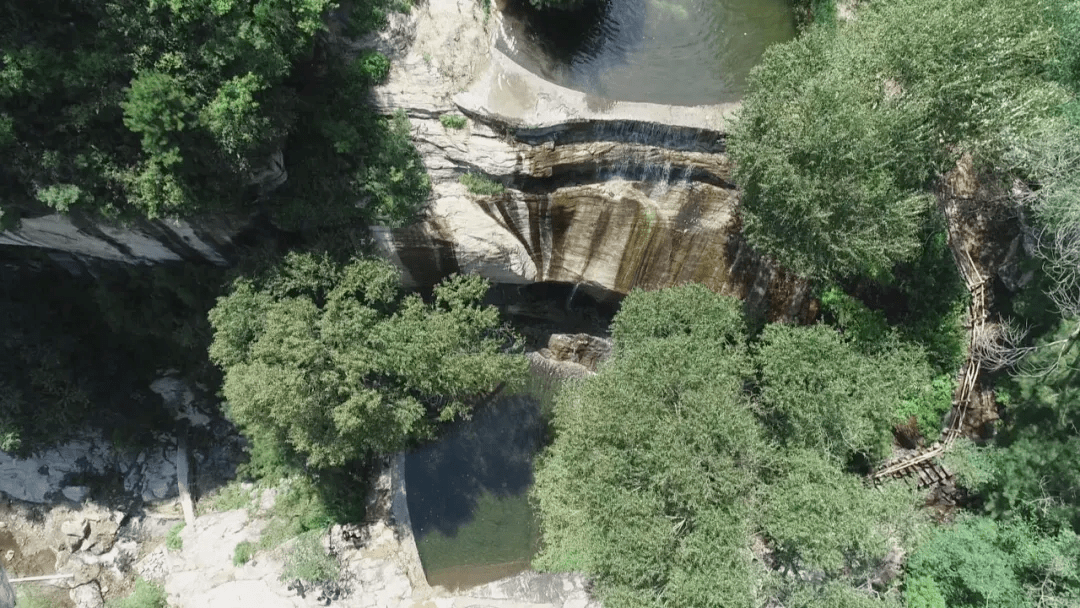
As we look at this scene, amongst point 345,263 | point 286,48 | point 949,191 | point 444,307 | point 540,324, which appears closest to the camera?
point 286,48

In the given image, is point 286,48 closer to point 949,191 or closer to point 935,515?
point 949,191

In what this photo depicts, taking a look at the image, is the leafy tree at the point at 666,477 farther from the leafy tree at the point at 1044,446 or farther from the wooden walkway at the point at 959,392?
the leafy tree at the point at 1044,446

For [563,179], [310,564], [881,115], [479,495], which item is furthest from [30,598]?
[881,115]

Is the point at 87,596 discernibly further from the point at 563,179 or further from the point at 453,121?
the point at 563,179

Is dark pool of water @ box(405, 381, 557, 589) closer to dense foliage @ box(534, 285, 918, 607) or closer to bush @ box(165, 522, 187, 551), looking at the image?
dense foliage @ box(534, 285, 918, 607)

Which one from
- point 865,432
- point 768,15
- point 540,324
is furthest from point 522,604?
point 768,15
